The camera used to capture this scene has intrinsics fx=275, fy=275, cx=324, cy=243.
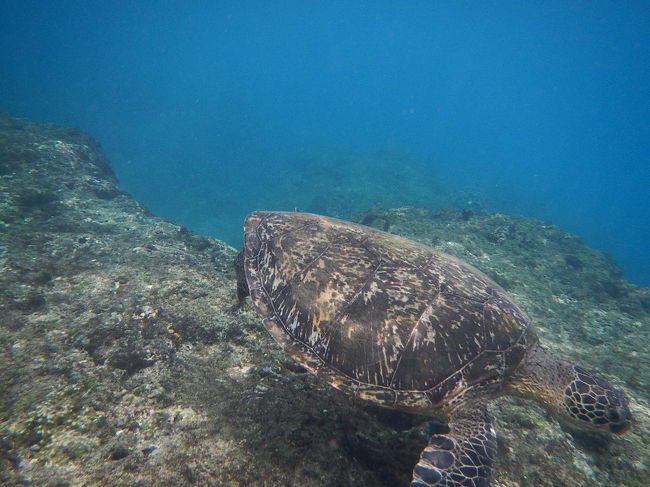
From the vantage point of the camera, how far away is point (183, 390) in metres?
2.89

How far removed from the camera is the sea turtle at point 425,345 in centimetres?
261

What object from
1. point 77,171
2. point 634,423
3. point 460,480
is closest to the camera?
point 460,480

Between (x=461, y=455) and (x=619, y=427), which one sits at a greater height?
(x=619, y=427)

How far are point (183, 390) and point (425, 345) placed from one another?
255 cm

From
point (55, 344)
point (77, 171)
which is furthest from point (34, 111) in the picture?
point (55, 344)

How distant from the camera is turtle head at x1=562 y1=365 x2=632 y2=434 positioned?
278 centimetres

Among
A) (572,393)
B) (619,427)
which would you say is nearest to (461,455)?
(572,393)

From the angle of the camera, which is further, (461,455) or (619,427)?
(619,427)

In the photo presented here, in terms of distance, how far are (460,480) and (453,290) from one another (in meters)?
1.70

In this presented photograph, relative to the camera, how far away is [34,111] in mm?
39156

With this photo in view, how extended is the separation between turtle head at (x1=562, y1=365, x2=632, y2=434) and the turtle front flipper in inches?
40.1

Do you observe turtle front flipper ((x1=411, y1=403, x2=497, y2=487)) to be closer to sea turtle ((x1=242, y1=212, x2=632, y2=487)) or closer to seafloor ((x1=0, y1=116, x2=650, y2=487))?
sea turtle ((x1=242, y1=212, x2=632, y2=487))

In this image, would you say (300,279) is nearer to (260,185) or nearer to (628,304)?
(628,304)

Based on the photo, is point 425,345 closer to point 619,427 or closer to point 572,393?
point 572,393
